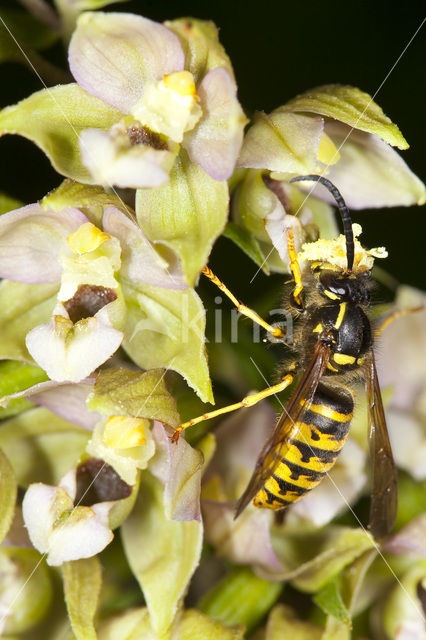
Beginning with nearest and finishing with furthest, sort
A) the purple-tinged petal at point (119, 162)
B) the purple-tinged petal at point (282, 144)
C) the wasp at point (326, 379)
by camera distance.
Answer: the purple-tinged petal at point (119, 162), the purple-tinged petal at point (282, 144), the wasp at point (326, 379)

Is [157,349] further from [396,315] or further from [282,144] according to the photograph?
[396,315]

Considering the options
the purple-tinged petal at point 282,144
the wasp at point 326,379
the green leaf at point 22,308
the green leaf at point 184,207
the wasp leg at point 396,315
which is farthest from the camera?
the wasp leg at point 396,315

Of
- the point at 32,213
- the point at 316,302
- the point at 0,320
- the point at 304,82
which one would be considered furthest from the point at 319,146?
the point at 304,82

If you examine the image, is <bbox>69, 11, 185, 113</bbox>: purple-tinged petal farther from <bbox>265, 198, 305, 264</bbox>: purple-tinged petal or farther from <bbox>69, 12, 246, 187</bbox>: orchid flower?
<bbox>265, 198, 305, 264</bbox>: purple-tinged petal

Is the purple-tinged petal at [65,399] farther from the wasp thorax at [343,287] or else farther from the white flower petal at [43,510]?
the wasp thorax at [343,287]

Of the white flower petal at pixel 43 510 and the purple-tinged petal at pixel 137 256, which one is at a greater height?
the purple-tinged petal at pixel 137 256


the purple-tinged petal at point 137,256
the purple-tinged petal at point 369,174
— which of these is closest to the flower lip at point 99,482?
the purple-tinged petal at point 137,256
